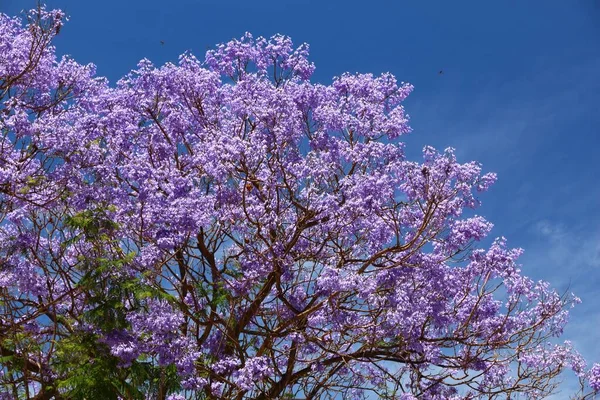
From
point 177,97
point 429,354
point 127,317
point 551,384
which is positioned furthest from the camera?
point 177,97

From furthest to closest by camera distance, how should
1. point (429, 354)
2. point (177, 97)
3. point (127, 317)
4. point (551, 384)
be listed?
1. point (177, 97)
2. point (551, 384)
3. point (429, 354)
4. point (127, 317)

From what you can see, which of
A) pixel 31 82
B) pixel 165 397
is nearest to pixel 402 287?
pixel 165 397

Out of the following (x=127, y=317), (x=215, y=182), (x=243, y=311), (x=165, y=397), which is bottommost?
(x=165, y=397)

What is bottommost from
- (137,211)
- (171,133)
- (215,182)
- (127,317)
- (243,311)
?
(127,317)

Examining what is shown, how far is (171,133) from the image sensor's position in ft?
44.7

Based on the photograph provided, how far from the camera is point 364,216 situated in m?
11.8

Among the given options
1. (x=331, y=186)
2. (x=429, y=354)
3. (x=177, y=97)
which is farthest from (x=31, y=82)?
(x=429, y=354)

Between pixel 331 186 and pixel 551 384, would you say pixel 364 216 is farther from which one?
pixel 551 384

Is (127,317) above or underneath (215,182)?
underneath

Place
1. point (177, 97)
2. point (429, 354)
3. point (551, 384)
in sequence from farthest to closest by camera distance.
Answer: point (177, 97)
point (551, 384)
point (429, 354)

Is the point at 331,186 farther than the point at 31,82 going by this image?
No

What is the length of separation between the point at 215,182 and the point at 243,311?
2.22 meters

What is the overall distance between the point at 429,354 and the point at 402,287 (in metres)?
1.15

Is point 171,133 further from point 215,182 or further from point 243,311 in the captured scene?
point 243,311
